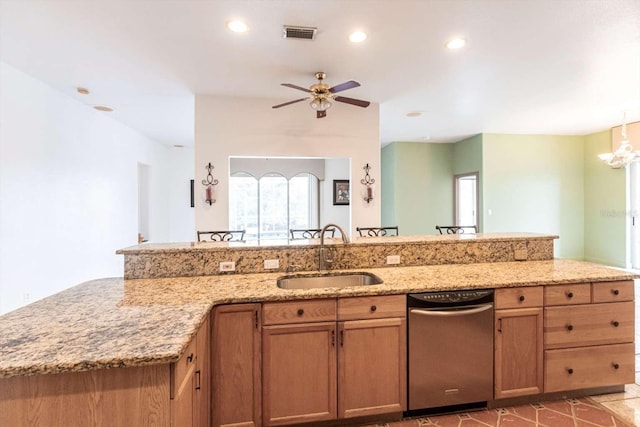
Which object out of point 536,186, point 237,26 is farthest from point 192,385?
point 536,186

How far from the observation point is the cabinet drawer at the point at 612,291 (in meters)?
2.25

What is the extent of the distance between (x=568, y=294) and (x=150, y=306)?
260 centimetres

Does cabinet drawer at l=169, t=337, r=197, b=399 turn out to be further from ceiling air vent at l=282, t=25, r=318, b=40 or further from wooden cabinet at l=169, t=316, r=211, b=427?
ceiling air vent at l=282, t=25, r=318, b=40

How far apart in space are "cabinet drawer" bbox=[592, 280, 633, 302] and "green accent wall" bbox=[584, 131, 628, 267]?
5.47 m

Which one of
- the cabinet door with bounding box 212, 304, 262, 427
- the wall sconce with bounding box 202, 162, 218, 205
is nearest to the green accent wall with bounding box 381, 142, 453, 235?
the wall sconce with bounding box 202, 162, 218, 205

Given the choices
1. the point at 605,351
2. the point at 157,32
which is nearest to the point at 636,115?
the point at 605,351

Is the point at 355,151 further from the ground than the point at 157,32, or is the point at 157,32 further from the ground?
the point at 157,32

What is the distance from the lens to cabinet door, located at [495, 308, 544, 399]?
84.5 inches

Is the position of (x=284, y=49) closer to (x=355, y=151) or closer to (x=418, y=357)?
(x=355, y=151)

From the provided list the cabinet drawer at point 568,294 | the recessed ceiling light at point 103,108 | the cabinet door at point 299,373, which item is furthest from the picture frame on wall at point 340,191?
the cabinet door at point 299,373

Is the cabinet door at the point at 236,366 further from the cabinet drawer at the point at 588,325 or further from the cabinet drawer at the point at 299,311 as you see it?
the cabinet drawer at the point at 588,325

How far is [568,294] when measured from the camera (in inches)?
87.0

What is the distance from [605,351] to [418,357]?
142 centimetres

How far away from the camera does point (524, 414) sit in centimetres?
217
